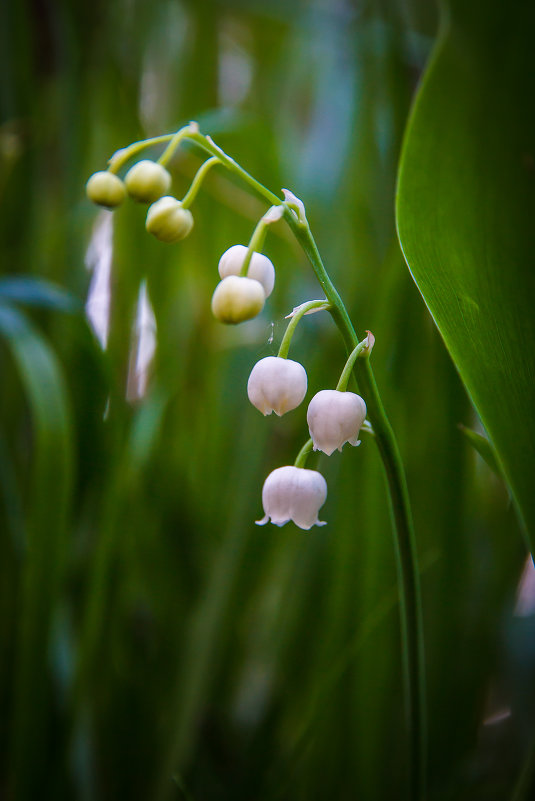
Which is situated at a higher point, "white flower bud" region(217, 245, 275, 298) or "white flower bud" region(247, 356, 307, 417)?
"white flower bud" region(217, 245, 275, 298)

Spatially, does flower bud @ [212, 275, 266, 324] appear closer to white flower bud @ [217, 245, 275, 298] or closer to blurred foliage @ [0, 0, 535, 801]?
white flower bud @ [217, 245, 275, 298]

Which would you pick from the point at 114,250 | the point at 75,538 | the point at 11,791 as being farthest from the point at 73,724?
the point at 114,250

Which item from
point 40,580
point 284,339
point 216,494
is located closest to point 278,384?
point 284,339

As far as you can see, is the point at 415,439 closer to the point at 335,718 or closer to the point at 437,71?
the point at 335,718

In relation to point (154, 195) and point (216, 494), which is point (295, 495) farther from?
point (216, 494)

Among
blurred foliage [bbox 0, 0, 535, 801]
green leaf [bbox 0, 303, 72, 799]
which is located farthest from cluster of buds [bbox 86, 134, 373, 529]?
green leaf [bbox 0, 303, 72, 799]
